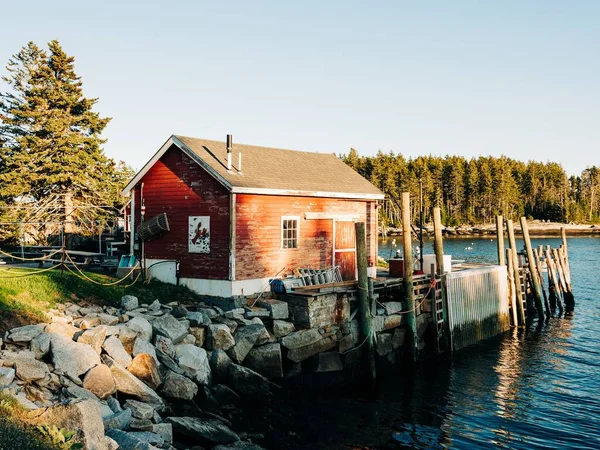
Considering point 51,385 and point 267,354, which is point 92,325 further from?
point 267,354

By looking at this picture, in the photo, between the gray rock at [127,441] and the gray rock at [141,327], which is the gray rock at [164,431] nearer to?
the gray rock at [127,441]

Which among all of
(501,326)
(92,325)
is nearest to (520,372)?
(501,326)

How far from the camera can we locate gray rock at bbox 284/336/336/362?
650 inches

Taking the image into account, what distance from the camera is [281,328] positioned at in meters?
16.8

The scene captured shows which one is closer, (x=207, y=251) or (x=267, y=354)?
(x=267, y=354)

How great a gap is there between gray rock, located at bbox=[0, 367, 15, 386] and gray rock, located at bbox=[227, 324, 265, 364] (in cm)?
634

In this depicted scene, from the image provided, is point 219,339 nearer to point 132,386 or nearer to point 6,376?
point 132,386

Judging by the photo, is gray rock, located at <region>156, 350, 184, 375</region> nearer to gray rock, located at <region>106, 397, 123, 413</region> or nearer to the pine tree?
gray rock, located at <region>106, 397, 123, 413</region>

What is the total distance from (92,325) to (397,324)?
34.1 feet

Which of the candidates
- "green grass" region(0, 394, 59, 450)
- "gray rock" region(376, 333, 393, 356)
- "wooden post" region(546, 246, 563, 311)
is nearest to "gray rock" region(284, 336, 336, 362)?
"gray rock" region(376, 333, 393, 356)

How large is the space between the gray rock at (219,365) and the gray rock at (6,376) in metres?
5.61

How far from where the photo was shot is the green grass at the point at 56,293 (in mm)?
13891

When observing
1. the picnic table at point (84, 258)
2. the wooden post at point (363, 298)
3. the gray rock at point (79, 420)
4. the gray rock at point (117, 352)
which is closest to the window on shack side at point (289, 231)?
the wooden post at point (363, 298)

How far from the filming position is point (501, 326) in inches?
945
